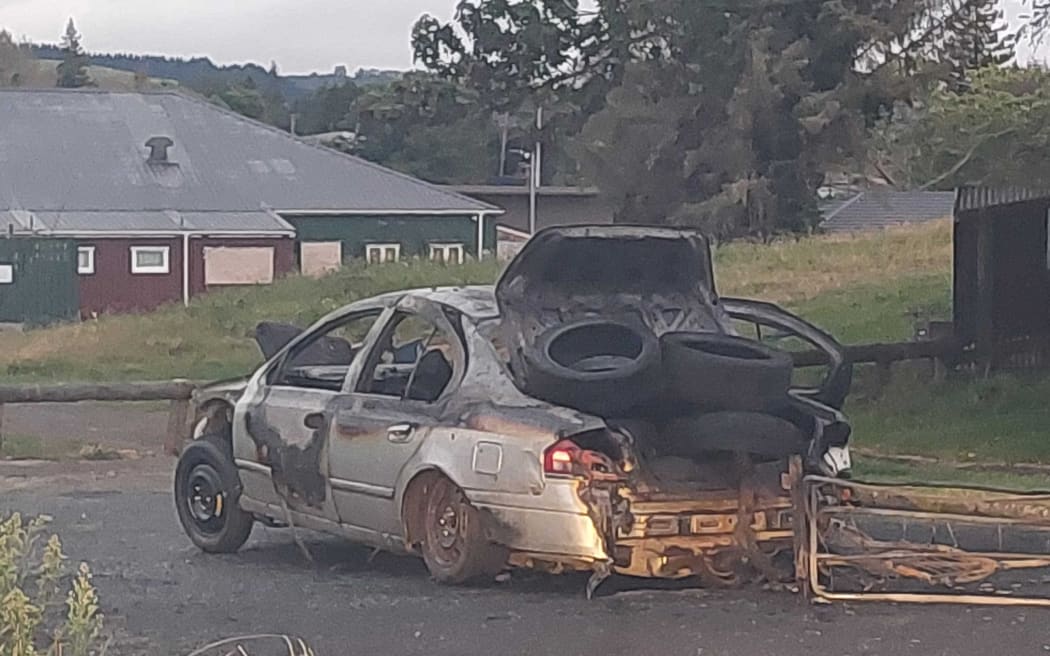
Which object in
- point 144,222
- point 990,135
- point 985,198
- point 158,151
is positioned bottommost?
point 144,222

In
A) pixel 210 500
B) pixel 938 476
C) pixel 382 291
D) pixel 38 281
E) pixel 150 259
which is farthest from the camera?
pixel 150 259

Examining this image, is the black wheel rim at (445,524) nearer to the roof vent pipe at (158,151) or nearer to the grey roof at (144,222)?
the grey roof at (144,222)

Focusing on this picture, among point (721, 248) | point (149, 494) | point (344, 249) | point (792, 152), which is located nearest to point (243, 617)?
point (149, 494)

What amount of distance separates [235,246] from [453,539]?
37956mm

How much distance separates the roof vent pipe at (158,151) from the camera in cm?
5116

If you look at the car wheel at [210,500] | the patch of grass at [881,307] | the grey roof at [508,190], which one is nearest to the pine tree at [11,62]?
the grey roof at [508,190]

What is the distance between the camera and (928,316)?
24.9 metres

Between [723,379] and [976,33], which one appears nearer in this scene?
[723,379]

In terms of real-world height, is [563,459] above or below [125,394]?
above

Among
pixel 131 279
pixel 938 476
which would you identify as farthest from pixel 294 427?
pixel 131 279

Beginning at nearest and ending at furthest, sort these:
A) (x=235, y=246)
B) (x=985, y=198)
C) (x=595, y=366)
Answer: (x=595, y=366), (x=985, y=198), (x=235, y=246)

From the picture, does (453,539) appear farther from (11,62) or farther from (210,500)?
(11,62)

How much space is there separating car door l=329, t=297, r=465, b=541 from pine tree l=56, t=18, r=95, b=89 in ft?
329

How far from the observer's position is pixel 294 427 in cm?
1092
